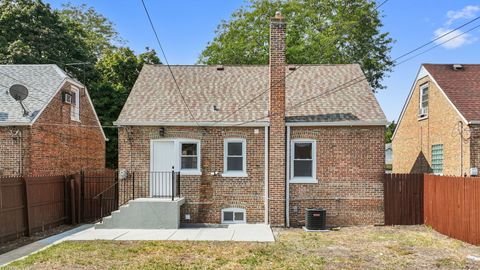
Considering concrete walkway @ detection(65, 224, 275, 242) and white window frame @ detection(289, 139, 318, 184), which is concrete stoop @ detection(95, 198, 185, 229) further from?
white window frame @ detection(289, 139, 318, 184)

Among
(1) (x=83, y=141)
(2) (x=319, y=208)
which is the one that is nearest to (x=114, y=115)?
(1) (x=83, y=141)

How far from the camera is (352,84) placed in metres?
16.9

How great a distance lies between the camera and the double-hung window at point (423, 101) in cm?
1872

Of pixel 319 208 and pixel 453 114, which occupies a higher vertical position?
pixel 453 114

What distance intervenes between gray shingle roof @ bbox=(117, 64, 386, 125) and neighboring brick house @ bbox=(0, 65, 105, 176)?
145 inches

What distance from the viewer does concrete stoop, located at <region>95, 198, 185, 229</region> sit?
13.9 metres

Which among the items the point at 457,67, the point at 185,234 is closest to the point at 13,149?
the point at 185,234

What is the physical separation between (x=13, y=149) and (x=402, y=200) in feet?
45.7

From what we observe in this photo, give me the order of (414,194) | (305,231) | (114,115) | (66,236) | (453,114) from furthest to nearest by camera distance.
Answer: (114,115)
(453,114)
(414,194)
(305,231)
(66,236)

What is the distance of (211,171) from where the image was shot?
15.0 metres

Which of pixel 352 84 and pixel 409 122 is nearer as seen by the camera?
pixel 352 84

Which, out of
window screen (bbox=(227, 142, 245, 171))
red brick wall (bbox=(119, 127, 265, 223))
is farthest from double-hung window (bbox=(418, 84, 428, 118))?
window screen (bbox=(227, 142, 245, 171))

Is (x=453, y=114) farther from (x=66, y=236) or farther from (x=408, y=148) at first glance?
(x=66, y=236)

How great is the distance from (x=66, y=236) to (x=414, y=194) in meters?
11.2
